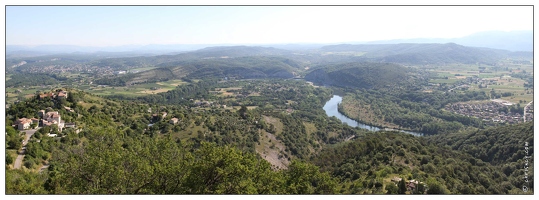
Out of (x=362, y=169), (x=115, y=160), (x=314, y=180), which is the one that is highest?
(x=115, y=160)

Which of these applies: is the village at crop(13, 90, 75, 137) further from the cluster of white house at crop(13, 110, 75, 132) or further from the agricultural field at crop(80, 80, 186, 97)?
the agricultural field at crop(80, 80, 186, 97)

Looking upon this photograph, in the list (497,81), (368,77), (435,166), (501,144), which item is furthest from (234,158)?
(497,81)

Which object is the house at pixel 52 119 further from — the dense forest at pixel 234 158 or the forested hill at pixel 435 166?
the forested hill at pixel 435 166

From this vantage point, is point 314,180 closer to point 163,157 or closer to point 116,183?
point 163,157

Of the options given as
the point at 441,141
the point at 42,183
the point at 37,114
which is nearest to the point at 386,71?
the point at 441,141

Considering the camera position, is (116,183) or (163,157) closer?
(116,183)

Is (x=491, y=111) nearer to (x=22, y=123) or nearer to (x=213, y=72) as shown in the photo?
(x=22, y=123)
